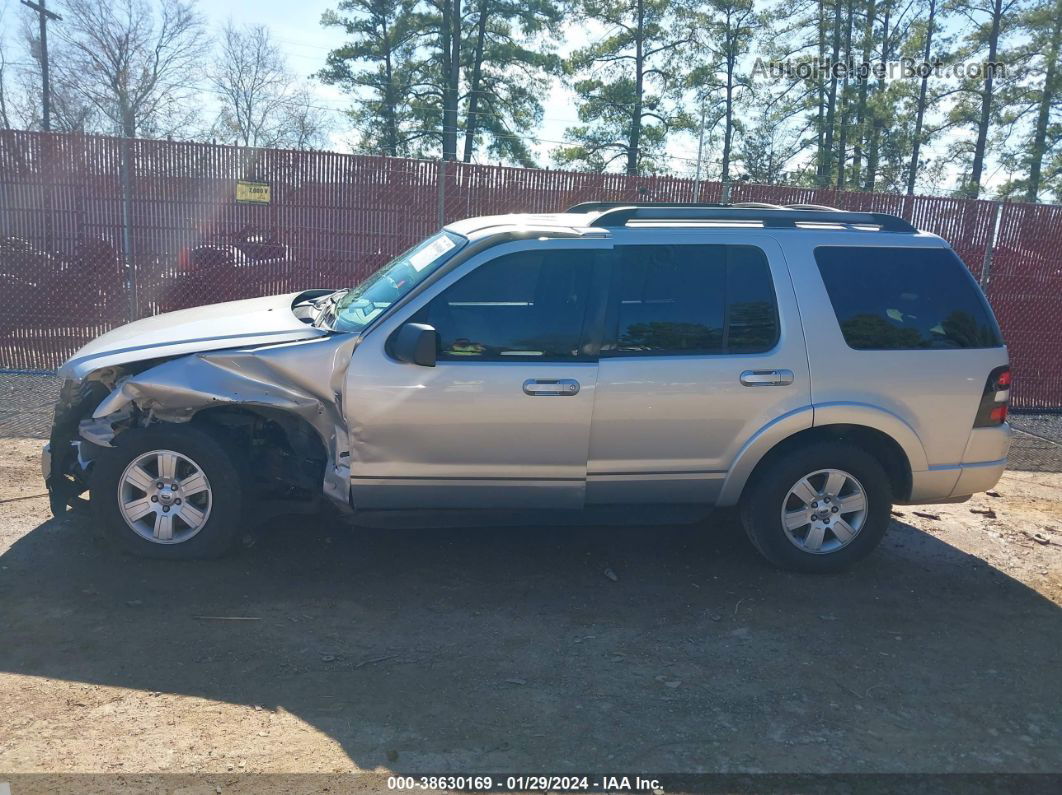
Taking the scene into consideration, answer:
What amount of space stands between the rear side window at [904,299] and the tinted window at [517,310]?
4.74 ft

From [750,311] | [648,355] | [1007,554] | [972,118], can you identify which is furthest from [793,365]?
[972,118]

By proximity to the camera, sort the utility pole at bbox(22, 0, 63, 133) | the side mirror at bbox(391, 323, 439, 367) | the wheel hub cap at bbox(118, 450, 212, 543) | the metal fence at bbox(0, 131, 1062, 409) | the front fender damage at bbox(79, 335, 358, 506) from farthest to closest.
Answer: the utility pole at bbox(22, 0, 63, 133)
the metal fence at bbox(0, 131, 1062, 409)
the wheel hub cap at bbox(118, 450, 212, 543)
the front fender damage at bbox(79, 335, 358, 506)
the side mirror at bbox(391, 323, 439, 367)

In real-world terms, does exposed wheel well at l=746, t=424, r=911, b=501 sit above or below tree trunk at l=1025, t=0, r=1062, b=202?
below

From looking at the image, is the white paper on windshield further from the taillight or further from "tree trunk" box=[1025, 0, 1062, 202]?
"tree trunk" box=[1025, 0, 1062, 202]

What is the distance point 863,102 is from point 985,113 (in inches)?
142

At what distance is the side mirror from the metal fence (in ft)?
17.4

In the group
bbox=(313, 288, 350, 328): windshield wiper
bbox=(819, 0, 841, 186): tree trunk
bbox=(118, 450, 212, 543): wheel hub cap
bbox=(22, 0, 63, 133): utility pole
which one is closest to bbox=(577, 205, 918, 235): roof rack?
bbox=(313, 288, 350, 328): windshield wiper

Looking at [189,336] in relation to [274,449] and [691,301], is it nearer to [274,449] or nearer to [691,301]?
[274,449]

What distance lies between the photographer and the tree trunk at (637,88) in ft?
85.9

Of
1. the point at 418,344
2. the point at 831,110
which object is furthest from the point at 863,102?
the point at 418,344

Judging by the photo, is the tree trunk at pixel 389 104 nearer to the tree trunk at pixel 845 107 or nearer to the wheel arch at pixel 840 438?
the tree trunk at pixel 845 107

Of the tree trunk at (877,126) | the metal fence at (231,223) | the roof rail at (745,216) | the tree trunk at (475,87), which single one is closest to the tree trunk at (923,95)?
the tree trunk at (877,126)

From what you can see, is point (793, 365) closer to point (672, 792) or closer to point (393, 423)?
point (393, 423)

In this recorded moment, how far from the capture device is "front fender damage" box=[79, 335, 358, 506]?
458 cm
